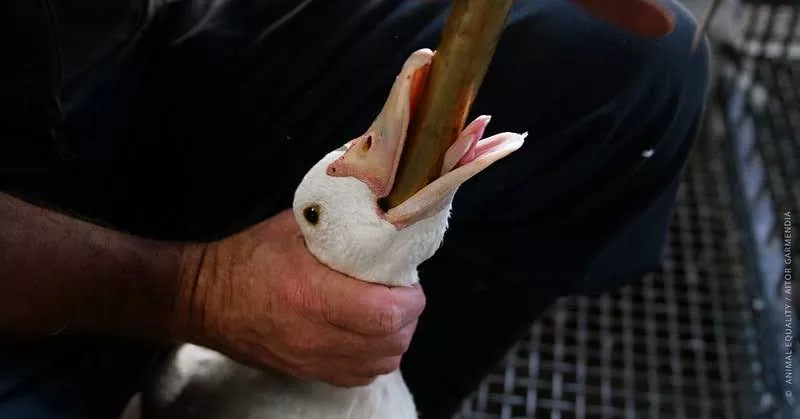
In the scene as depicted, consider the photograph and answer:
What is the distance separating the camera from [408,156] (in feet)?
1.22

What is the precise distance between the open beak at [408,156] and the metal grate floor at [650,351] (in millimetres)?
475

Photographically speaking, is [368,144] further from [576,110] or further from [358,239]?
[576,110]

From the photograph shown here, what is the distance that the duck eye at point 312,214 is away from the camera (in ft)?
1.39

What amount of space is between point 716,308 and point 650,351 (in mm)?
83

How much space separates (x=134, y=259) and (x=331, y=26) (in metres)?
0.16

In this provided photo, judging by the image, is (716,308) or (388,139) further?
(716,308)

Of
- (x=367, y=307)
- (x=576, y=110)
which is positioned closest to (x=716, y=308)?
(x=576, y=110)

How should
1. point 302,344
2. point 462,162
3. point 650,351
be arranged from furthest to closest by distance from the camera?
point 650,351 → point 302,344 → point 462,162

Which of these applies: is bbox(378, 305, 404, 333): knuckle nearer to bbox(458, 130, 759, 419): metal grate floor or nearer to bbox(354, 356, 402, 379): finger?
bbox(354, 356, 402, 379): finger

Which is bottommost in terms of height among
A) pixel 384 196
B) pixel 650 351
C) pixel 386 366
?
pixel 650 351

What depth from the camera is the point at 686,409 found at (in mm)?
836

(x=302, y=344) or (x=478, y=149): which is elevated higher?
(x=478, y=149)

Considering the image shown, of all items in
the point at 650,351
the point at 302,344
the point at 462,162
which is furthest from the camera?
the point at 650,351

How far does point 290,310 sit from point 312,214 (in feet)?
0.19
